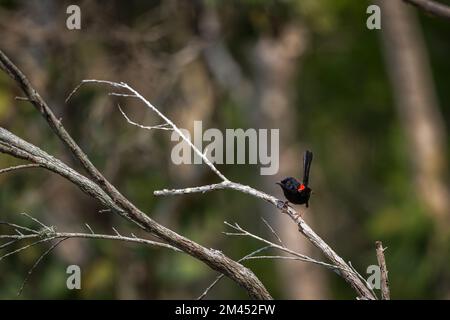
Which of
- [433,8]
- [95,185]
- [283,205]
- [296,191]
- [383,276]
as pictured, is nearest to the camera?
[95,185]

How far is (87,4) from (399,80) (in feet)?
28.9

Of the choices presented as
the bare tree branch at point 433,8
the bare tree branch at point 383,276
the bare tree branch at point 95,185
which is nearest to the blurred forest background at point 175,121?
the bare tree branch at point 433,8

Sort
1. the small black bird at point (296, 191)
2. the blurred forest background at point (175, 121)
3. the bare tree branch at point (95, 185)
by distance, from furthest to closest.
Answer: the blurred forest background at point (175, 121) → the small black bird at point (296, 191) → the bare tree branch at point (95, 185)

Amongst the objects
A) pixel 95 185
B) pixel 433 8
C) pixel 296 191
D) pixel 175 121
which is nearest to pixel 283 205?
→ pixel 296 191

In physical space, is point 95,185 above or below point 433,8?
below

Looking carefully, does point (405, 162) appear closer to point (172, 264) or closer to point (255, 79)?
point (255, 79)

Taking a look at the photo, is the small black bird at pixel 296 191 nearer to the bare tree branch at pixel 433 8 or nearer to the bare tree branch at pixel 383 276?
the bare tree branch at pixel 383 276

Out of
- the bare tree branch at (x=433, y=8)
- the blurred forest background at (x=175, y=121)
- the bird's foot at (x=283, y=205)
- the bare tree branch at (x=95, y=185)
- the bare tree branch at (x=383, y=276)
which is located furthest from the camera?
the blurred forest background at (x=175, y=121)

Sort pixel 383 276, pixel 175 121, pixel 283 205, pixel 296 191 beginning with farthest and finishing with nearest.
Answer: pixel 175 121, pixel 296 191, pixel 283 205, pixel 383 276

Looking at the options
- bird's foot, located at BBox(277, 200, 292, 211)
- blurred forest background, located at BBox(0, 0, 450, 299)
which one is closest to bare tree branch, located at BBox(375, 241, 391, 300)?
bird's foot, located at BBox(277, 200, 292, 211)

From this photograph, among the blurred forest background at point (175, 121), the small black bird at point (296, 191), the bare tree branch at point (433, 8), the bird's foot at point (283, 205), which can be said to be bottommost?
the bird's foot at point (283, 205)

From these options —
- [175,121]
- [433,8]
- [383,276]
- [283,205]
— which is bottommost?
[383,276]

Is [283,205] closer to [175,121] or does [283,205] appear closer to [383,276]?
[383,276]
